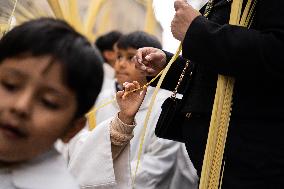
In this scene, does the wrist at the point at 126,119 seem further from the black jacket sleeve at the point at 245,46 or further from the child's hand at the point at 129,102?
the black jacket sleeve at the point at 245,46

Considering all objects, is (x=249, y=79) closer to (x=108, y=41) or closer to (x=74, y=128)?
(x=74, y=128)

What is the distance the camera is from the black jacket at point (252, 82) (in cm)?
129

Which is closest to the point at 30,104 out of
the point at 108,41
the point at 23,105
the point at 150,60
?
the point at 23,105

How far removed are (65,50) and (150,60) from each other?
608mm

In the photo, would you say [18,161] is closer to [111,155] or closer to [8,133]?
[8,133]

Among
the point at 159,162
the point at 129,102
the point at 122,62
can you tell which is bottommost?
the point at 159,162

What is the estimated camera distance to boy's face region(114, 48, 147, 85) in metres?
2.62

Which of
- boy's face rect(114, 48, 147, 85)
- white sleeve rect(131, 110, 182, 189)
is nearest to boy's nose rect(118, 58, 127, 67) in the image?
boy's face rect(114, 48, 147, 85)

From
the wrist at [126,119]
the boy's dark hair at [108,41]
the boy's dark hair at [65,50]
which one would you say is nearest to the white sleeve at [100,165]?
the wrist at [126,119]

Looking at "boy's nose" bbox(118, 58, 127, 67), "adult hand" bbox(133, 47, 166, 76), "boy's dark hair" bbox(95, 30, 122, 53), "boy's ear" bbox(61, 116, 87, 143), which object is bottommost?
"boy's dark hair" bbox(95, 30, 122, 53)

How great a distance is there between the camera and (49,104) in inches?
38.8

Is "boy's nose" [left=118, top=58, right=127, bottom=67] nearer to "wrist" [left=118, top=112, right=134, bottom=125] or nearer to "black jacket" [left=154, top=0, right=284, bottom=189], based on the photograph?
"wrist" [left=118, top=112, right=134, bottom=125]

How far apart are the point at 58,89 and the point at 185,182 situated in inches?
70.5

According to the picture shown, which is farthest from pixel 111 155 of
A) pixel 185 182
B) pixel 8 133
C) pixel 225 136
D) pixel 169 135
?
pixel 185 182
